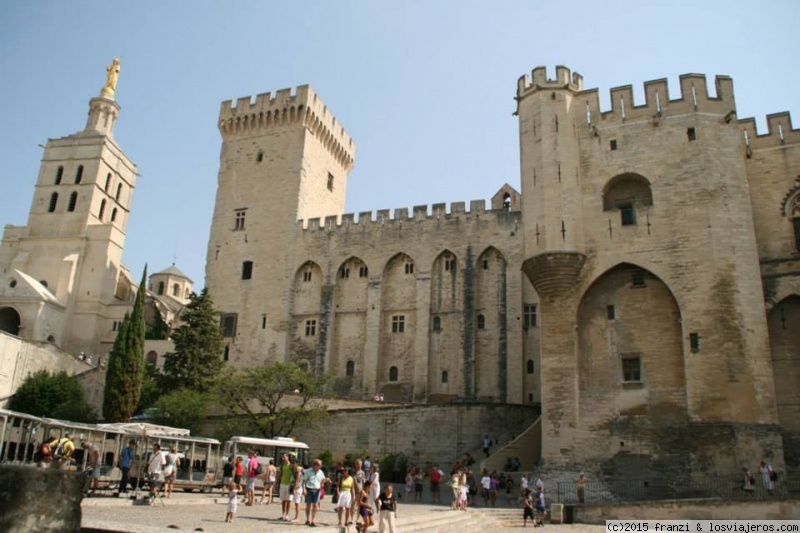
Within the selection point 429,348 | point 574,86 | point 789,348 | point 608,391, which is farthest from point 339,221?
point 789,348

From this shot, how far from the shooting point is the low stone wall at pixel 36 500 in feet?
19.0

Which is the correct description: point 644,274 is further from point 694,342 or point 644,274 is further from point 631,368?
point 631,368

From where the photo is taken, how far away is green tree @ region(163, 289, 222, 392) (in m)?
31.5

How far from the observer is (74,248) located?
4291cm

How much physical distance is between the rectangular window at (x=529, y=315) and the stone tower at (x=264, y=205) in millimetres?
11082

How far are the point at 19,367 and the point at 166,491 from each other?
21892 mm

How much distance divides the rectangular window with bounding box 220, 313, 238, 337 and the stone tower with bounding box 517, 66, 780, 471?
19749 mm

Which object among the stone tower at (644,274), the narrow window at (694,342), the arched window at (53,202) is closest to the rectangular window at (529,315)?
the stone tower at (644,274)

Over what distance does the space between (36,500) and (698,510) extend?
15198 mm

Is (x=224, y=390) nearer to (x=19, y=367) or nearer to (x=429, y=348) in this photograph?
(x=429, y=348)

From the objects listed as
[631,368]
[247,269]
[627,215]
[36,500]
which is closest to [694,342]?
[631,368]

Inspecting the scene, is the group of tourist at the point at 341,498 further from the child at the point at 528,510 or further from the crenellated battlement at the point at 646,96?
the crenellated battlement at the point at 646,96

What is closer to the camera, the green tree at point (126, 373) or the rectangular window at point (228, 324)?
the green tree at point (126, 373)

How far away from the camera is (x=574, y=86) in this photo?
78.4ft
